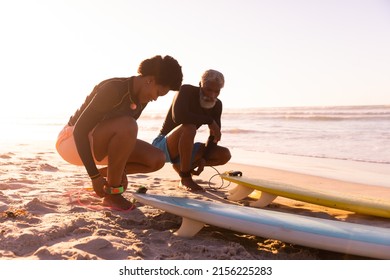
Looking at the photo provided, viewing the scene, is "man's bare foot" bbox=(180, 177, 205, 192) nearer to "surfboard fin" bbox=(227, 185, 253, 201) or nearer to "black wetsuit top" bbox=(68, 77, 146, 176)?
"surfboard fin" bbox=(227, 185, 253, 201)

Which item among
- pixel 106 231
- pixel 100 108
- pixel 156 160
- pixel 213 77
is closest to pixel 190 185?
pixel 156 160

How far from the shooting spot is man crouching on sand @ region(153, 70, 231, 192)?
12.0 ft

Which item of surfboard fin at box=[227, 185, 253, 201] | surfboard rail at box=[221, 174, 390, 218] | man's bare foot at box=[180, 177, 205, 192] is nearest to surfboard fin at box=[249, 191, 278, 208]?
surfboard rail at box=[221, 174, 390, 218]

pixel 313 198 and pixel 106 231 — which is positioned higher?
pixel 313 198

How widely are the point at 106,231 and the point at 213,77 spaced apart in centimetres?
171

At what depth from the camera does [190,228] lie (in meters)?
2.38

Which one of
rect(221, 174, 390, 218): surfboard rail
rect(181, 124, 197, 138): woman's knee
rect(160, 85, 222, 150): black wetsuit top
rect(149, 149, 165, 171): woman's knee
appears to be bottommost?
rect(221, 174, 390, 218): surfboard rail

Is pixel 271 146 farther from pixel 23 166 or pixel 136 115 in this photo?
pixel 136 115

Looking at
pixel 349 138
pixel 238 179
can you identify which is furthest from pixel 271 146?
pixel 238 179

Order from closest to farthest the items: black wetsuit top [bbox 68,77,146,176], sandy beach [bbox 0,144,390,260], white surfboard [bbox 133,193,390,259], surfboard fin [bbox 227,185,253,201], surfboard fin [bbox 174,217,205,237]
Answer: white surfboard [bbox 133,193,390,259] < sandy beach [bbox 0,144,390,260] < surfboard fin [bbox 174,217,205,237] < black wetsuit top [bbox 68,77,146,176] < surfboard fin [bbox 227,185,253,201]

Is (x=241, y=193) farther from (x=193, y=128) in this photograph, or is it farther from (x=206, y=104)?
(x=206, y=104)

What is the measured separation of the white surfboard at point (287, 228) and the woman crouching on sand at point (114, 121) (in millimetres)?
390

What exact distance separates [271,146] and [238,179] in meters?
4.27
